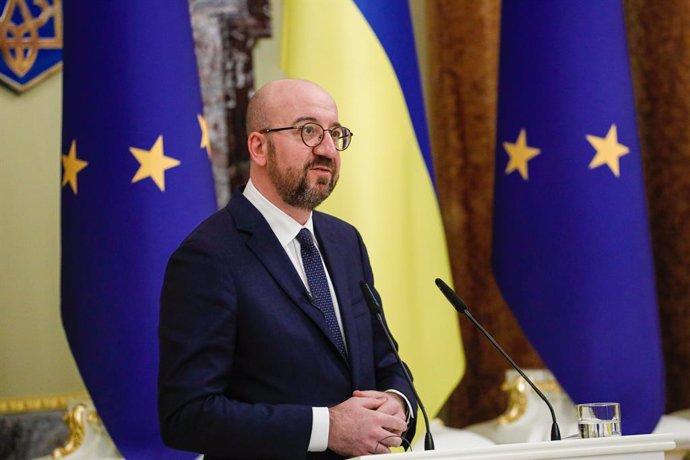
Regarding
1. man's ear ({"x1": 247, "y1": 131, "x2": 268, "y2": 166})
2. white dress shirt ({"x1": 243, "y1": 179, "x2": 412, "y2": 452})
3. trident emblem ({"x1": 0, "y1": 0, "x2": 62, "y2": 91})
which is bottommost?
white dress shirt ({"x1": 243, "y1": 179, "x2": 412, "y2": 452})

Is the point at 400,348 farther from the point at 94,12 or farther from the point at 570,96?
the point at 94,12

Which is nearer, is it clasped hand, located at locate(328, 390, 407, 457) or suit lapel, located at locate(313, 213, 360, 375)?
clasped hand, located at locate(328, 390, 407, 457)

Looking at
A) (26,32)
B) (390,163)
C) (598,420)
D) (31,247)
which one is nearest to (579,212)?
(390,163)

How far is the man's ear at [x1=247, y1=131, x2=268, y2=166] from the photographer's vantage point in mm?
2260

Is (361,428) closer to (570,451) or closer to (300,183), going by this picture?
(570,451)

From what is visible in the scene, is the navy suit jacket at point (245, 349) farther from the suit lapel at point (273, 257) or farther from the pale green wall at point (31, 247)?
the pale green wall at point (31, 247)

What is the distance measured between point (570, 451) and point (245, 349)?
2.29ft

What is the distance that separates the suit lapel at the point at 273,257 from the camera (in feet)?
7.06

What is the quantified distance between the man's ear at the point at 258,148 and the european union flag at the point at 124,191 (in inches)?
35.2

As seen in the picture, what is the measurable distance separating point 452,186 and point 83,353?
173 cm

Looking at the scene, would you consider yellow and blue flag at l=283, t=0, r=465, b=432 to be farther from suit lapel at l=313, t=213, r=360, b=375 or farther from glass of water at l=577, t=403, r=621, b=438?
glass of water at l=577, t=403, r=621, b=438

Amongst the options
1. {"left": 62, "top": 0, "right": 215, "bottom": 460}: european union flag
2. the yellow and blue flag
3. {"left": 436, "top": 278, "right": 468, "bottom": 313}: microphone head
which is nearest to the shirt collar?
{"left": 436, "top": 278, "right": 468, "bottom": 313}: microphone head

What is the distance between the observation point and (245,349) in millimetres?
2105

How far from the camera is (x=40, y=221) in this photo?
3.57 metres
